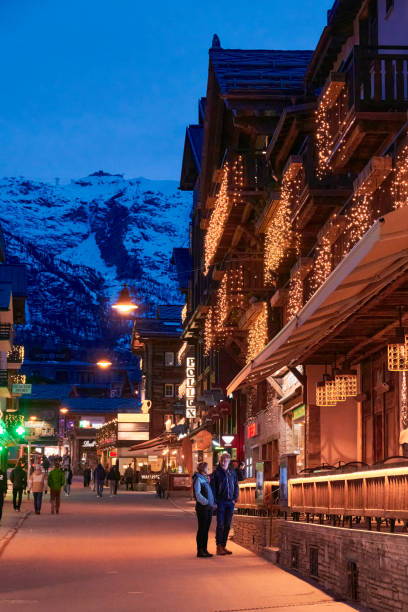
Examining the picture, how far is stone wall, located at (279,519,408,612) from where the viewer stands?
399 inches

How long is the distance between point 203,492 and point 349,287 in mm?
7453

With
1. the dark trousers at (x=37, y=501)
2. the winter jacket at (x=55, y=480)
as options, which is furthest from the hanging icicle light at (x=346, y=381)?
the dark trousers at (x=37, y=501)

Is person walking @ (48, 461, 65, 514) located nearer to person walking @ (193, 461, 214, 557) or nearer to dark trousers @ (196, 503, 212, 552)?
person walking @ (193, 461, 214, 557)

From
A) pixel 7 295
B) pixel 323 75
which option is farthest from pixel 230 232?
pixel 7 295

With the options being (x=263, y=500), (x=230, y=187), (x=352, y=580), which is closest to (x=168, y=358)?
(x=230, y=187)

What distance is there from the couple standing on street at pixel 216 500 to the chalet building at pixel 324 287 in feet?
1.93

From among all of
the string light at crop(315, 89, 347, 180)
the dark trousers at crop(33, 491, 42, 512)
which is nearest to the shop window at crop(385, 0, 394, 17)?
the string light at crop(315, 89, 347, 180)

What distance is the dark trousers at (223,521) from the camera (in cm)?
1927

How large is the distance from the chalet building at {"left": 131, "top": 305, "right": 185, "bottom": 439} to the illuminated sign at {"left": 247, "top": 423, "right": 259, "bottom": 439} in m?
48.0

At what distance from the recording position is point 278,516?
19.4m

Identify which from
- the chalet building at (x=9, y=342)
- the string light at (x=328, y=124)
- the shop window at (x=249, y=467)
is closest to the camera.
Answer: the string light at (x=328, y=124)

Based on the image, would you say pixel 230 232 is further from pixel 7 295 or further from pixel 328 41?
pixel 7 295

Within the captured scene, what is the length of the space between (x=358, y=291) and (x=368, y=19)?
1419 centimetres

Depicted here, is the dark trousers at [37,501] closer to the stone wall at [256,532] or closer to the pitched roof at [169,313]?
the stone wall at [256,532]
